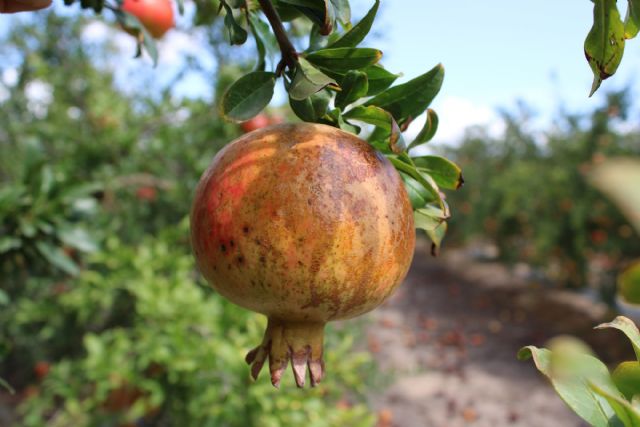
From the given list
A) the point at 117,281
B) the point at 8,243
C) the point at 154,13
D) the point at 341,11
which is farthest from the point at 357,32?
the point at 117,281

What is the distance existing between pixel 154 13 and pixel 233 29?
90 cm

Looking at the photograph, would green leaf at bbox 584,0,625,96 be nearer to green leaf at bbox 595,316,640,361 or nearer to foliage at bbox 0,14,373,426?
green leaf at bbox 595,316,640,361

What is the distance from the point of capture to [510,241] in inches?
315

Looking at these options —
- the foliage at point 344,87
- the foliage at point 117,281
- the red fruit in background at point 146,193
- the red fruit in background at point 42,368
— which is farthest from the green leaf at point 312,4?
the red fruit in background at point 42,368

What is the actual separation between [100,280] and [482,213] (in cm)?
693

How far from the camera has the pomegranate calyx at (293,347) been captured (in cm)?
54

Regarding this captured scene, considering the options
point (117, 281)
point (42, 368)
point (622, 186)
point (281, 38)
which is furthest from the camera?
point (42, 368)

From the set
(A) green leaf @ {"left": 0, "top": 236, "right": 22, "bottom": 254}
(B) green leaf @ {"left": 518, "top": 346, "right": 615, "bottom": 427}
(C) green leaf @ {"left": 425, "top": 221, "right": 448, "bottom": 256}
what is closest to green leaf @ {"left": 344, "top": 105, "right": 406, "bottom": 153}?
(C) green leaf @ {"left": 425, "top": 221, "right": 448, "bottom": 256}

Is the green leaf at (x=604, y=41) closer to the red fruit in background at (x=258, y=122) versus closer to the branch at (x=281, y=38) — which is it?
the branch at (x=281, y=38)

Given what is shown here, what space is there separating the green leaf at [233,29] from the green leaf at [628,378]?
471 millimetres

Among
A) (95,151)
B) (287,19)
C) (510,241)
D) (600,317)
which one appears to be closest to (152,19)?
(287,19)

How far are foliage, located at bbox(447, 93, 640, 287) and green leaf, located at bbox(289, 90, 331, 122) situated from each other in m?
5.41

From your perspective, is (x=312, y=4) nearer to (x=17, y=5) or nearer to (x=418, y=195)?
(x=418, y=195)

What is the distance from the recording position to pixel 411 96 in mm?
577
